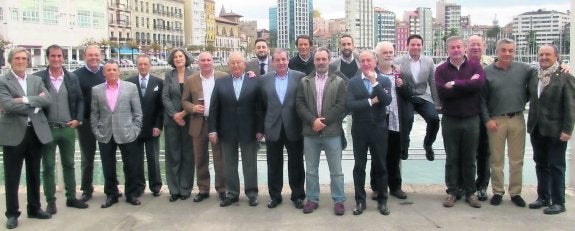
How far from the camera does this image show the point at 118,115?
5973mm

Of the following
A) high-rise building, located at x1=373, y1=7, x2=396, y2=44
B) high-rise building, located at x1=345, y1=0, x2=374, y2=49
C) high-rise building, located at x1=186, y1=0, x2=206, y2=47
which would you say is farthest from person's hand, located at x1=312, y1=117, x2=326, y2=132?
high-rise building, located at x1=373, y1=7, x2=396, y2=44

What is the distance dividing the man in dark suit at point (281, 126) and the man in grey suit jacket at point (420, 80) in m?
1.17

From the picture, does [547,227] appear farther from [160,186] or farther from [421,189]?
[160,186]

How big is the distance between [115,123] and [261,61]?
207 cm

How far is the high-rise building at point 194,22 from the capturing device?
4210 inches

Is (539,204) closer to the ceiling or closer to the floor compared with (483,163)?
closer to the floor

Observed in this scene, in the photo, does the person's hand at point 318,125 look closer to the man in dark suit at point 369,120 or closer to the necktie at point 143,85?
the man in dark suit at point 369,120

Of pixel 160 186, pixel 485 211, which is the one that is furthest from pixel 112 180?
pixel 485 211

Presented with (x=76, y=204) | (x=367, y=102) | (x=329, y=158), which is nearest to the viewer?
(x=367, y=102)

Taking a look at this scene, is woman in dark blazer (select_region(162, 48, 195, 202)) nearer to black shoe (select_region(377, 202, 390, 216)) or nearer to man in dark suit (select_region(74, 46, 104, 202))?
man in dark suit (select_region(74, 46, 104, 202))

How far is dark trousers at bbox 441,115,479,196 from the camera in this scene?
18.7ft

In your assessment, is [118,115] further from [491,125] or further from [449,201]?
[491,125]

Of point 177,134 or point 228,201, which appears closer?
point 228,201

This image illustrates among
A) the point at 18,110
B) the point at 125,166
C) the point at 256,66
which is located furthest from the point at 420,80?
the point at 18,110
